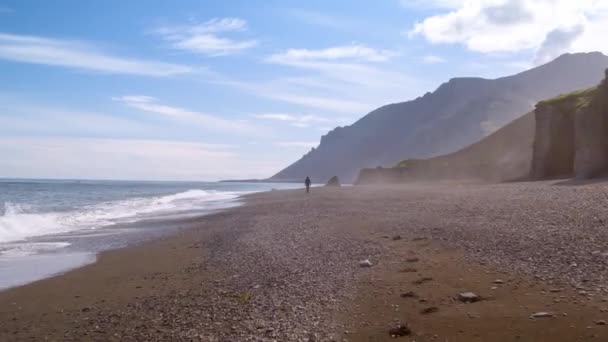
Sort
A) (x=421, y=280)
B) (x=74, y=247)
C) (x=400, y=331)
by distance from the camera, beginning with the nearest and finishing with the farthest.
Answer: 1. (x=400, y=331)
2. (x=421, y=280)
3. (x=74, y=247)

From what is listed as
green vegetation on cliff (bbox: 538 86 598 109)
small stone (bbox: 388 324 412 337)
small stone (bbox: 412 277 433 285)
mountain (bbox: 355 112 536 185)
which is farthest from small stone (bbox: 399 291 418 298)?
mountain (bbox: 355 112 536 185)

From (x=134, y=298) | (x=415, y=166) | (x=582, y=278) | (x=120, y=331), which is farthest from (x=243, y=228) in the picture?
(x=415, y=166)

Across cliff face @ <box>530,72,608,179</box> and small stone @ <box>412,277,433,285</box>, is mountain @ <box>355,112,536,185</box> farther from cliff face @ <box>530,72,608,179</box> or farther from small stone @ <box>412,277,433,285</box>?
small stone @ <box>412,277,433,285</box>

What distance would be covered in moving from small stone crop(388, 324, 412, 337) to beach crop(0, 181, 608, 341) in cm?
3

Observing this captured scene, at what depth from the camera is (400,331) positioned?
7.49m

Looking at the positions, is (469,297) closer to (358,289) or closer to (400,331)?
(400,331)

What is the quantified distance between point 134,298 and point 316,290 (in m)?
3.86

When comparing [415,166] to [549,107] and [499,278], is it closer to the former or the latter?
[549,107]

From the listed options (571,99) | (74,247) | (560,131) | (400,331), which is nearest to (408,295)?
(400,331)

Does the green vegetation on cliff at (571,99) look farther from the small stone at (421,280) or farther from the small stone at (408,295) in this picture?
the small stone at (408,295)

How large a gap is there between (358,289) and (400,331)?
2459mm

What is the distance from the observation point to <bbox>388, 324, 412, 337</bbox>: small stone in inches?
293

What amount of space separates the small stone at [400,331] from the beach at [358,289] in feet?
0.11

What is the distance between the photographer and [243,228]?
22953mm
